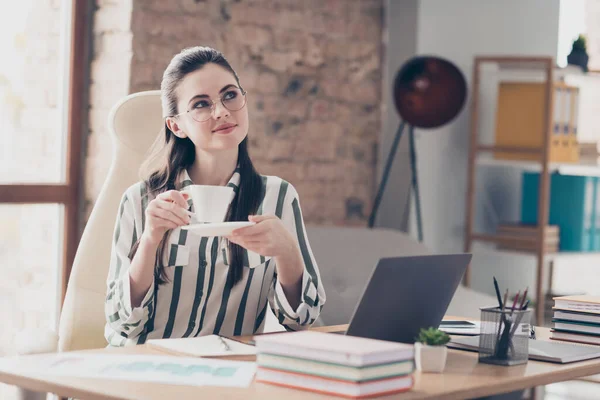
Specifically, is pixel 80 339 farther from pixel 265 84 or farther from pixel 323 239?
pixel 265 84

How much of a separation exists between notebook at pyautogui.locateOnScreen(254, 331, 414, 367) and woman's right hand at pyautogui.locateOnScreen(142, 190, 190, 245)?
0.38 m

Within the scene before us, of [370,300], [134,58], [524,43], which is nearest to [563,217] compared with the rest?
[524,43]

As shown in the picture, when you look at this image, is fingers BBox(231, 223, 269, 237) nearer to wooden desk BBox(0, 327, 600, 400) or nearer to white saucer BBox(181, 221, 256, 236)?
white saucer BBox(181, 221, 256, 236)

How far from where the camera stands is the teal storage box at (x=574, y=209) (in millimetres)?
4043

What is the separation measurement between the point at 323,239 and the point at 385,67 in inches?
42.6

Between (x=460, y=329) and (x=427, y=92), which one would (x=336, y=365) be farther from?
(x=427, y=92)

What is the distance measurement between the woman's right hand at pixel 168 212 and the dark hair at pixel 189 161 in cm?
27

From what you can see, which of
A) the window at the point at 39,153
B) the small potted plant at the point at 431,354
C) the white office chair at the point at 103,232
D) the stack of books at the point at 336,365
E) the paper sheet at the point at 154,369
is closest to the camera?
the stack of books at the point at 336,365

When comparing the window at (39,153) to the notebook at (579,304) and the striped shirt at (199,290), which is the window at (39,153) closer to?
the striped shirt at (199,290)

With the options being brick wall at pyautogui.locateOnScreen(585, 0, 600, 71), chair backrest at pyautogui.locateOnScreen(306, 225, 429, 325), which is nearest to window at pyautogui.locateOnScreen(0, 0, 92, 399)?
chair backrest at pyautogui.locateOnScreen(306, 225, 429, 325)

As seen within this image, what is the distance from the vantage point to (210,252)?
6.35 feet

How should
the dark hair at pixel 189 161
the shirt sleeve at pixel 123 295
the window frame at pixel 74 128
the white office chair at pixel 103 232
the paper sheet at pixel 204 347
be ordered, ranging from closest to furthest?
the paper sheet at pixel 204 347 < the shirt sleeve at pixel 123 295 < the dark hair at pixel 189 161 < the white office chair at pixel 103 232 < the window frame at pixel 74 128

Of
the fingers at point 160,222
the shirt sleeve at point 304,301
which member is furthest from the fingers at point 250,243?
the shirt sleeve at point 304,301

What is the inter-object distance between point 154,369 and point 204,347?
0.20m
